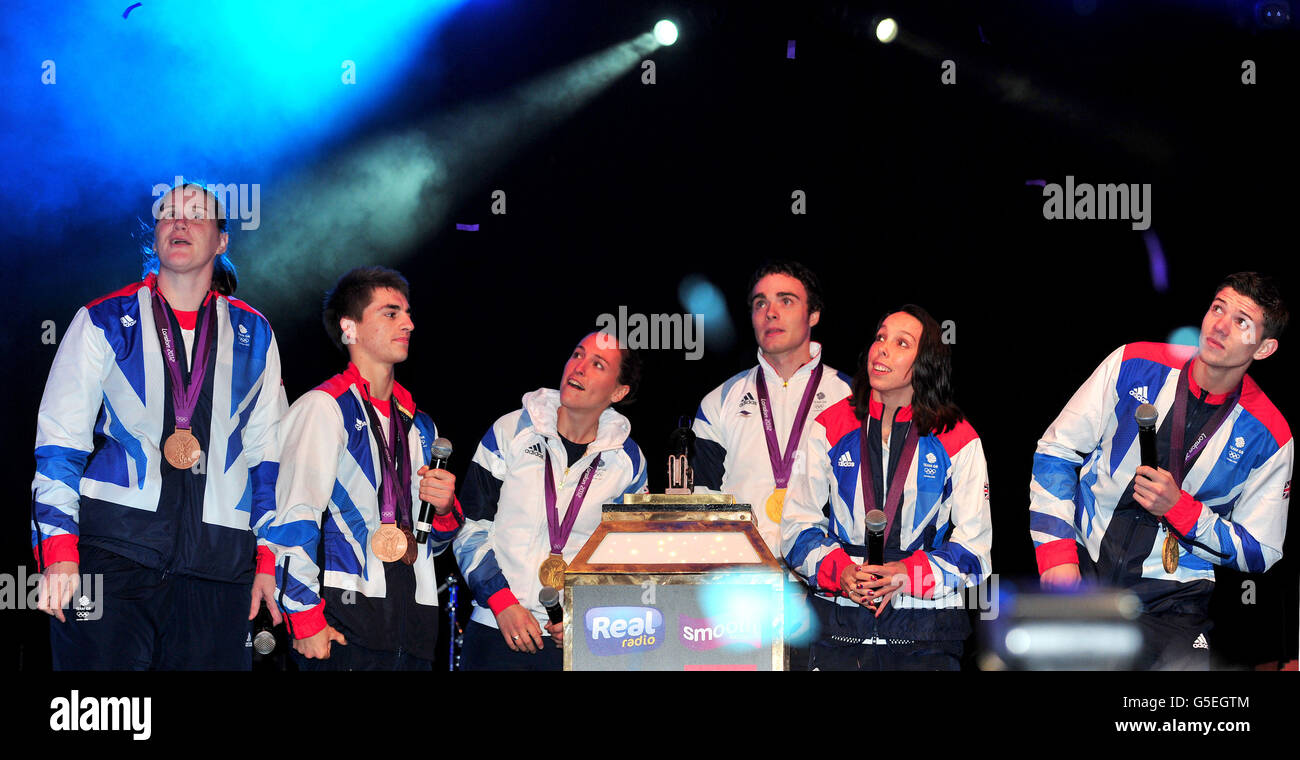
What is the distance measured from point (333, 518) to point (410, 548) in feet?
0.94

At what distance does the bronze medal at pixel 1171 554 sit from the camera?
415 centimetres

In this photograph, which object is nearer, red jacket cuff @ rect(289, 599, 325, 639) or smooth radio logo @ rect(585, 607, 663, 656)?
smooth radio logo @ rect(585, 607, 663, 656)

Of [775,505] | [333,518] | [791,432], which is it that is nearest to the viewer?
[333,518]

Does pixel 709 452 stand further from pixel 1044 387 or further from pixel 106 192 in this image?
pixel 106 192

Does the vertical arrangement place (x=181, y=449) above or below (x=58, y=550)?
above

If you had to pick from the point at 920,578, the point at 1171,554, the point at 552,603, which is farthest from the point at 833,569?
the point at 1171,554

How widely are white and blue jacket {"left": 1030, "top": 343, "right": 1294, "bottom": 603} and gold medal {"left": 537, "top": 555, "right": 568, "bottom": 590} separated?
5.68ft

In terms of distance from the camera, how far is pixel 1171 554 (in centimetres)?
415

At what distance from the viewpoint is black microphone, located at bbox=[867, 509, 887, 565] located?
3.54 metres

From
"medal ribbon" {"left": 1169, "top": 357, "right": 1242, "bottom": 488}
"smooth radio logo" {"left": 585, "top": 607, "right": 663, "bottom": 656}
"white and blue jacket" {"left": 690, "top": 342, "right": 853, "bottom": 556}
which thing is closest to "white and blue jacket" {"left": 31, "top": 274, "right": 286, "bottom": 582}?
"smooth radio logo" {"left": 585, "top": 607, "right": 663, "bottom": 656}

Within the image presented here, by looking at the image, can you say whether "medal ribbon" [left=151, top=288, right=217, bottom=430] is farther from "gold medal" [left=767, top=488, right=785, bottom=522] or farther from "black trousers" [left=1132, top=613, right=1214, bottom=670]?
"black trousers" [left=1132, top=613, right=1214, bottom=670]

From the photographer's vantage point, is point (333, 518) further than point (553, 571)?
No

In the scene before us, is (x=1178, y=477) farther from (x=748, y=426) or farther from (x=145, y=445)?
(x=145, y=445)

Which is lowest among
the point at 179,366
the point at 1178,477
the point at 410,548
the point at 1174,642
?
the point at 1174,642
